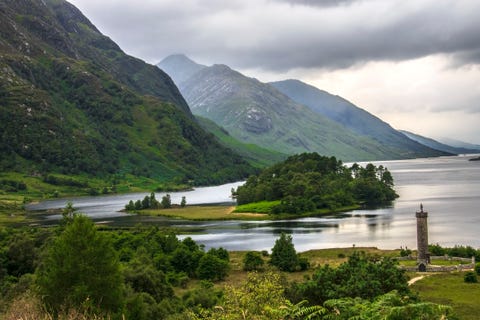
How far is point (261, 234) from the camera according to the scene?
5871 inches

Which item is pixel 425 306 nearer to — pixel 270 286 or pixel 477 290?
pixel 270 286

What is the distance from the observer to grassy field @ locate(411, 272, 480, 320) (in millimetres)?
56344

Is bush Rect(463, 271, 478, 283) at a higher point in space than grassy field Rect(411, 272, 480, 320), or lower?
higher

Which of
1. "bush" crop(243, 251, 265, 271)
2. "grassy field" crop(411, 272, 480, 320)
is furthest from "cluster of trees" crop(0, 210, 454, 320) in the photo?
"bush" crop(243, 251, 265, 271)

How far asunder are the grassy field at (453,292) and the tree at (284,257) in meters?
25.0

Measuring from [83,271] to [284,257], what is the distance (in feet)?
184

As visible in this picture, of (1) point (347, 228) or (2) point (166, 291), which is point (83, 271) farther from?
(1) point (347, 228)

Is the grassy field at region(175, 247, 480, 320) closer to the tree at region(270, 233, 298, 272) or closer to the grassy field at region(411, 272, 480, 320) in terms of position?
the grassy field at region(411, 272, 480, 320)

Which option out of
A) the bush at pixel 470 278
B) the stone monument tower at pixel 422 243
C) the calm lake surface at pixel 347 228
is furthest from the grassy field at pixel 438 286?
the calm lake surface at pixel 347 228

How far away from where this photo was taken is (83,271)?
4447cm

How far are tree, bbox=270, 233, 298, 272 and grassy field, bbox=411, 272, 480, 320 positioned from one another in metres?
25.0

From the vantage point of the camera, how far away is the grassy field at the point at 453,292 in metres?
56.3

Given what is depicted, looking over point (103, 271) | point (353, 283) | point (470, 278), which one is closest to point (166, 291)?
point (103, 271)

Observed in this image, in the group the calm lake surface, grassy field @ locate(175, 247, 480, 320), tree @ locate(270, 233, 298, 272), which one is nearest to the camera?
grassy field @ locate(175, 247, 480, 320)
